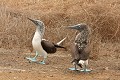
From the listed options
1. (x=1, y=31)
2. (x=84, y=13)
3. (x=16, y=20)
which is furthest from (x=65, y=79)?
(x=84, y=13)

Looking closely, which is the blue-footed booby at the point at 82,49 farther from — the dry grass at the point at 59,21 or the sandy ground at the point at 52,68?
the dry grass at the point at 59,21

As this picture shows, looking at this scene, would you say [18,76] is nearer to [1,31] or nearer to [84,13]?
[1,31]

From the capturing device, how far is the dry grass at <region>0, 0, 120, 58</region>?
10.3 metres

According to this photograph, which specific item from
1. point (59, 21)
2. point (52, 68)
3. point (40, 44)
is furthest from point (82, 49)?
point (59, 21)

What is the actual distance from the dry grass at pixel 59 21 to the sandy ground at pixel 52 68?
1.73 ft

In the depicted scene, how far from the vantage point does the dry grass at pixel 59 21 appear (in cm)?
1033

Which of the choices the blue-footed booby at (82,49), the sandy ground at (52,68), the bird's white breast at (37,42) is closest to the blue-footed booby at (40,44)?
the bird's white breast at (37,42)

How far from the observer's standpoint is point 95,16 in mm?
11578

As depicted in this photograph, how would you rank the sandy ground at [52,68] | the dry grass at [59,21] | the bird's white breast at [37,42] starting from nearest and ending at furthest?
the sandy ground at [52,68] → the bird's white breast at [37,42] → the dry grass at [59,21]

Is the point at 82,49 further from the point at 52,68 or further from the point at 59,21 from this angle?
the point at 59,21

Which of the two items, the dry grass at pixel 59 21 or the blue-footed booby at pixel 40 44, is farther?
the dry grass at pixel 59 21

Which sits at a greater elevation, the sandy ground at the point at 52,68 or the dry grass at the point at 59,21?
the dry grass at the point at 59,21

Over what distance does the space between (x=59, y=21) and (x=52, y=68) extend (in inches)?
169

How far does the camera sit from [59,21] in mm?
12125
